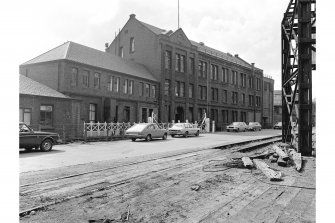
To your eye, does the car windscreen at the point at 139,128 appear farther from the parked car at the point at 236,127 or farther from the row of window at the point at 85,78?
the parked car at the point at 236,127

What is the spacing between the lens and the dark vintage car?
14.1 metres

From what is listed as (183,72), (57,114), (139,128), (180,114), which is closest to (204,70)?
(183,72)

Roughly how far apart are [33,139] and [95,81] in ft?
48.3

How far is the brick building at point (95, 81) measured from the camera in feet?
84.8

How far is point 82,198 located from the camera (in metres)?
5.75

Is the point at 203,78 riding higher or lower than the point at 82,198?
higher

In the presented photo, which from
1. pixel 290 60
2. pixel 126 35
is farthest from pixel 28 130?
pixel 126 35

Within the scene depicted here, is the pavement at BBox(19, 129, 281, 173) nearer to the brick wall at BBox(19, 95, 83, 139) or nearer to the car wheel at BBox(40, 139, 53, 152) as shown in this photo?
the car wheel at BBox(40, 139, 53, 152)

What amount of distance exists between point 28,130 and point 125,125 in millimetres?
13043

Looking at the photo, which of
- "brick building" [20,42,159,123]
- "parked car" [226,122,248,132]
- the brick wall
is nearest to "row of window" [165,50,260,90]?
"brick building" [20,42,159,123]

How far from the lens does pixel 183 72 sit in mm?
41125
